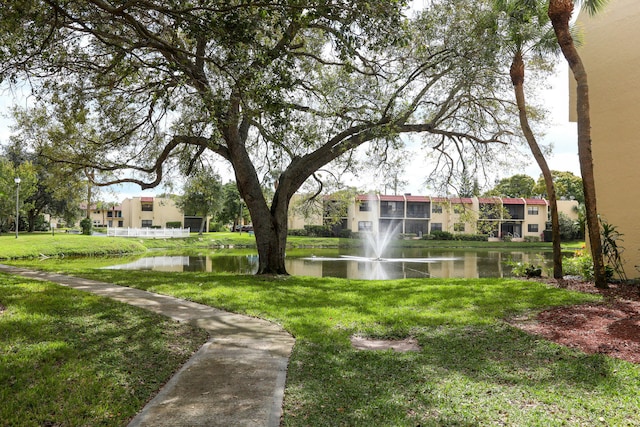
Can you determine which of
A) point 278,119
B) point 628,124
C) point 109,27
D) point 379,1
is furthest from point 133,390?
point 628,124

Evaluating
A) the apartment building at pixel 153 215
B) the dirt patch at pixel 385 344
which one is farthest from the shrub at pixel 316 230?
the dirt patch at pixel 385 344

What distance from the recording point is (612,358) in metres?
5.73

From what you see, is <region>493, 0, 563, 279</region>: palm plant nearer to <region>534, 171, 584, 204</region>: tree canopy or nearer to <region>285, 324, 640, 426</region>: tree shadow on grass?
<region>285, 324, 640, 426</region>: tree shadow on grass

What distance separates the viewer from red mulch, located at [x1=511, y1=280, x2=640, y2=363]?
6227 millimetres

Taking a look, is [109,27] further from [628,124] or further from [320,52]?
[628,124]

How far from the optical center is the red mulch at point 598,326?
6.23m

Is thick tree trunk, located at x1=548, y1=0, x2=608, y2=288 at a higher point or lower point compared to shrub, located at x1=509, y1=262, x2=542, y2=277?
higher

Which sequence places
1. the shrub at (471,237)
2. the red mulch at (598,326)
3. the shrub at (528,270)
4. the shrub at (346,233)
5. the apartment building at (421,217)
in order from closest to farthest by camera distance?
1. the red mulch at (598,326)
2. the shrub at (528,270)
3. the shrub at (471,237)
4. the shrub at (346,233)
5. the apartment building at (421,217)

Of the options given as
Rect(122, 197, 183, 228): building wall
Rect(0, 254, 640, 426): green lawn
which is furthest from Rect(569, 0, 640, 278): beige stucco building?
Rect(122, 197, 183, 228): building wall

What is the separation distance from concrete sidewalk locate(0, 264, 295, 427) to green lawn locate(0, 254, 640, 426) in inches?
8.6

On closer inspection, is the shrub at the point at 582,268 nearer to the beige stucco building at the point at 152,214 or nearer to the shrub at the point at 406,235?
the shrub at the point at 406,235

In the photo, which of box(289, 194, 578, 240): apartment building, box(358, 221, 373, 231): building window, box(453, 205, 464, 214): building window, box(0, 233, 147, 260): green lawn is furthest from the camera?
box(358, 221, 373, 231): building window

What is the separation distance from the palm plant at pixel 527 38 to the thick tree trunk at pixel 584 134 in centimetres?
84

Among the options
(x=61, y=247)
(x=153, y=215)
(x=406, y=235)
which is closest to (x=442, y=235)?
(x=406, y=235)
